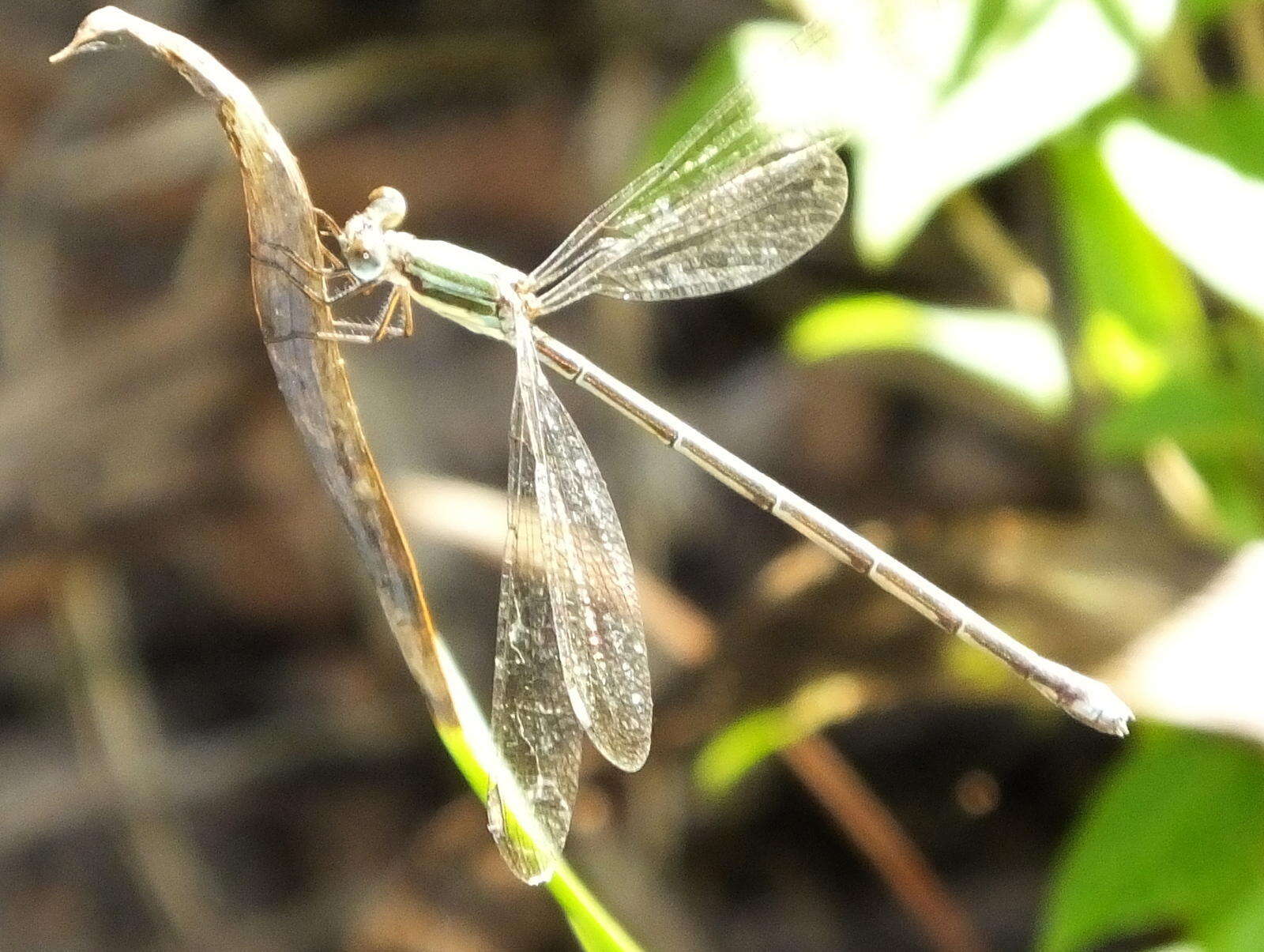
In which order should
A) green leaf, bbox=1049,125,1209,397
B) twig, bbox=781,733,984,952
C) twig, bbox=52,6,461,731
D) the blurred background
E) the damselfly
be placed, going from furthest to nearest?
twig, bbox=781,733,984,952
green leaf, bbox=1049,125,1209,397
the blurred background
the damselfly
twig, bbox=52,6,461,731

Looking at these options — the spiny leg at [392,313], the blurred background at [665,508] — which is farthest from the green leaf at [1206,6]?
the spiny leg at [392,313]

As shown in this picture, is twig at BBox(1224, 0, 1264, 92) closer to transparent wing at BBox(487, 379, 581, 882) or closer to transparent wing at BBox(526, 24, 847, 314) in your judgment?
transparent wing at BBox(526, 24, 847, 314)

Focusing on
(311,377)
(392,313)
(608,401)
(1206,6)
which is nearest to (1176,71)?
(1206,6)

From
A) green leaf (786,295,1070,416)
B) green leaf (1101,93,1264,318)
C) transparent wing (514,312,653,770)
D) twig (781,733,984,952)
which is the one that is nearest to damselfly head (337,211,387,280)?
transparent wing (514,312,653,770)

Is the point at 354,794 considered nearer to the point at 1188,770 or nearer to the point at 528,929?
the point at 528,929

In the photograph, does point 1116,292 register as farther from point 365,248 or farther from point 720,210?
point 365,248

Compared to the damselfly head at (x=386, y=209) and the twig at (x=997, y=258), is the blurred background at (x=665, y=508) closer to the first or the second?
the twig at (x=997, y=258)
